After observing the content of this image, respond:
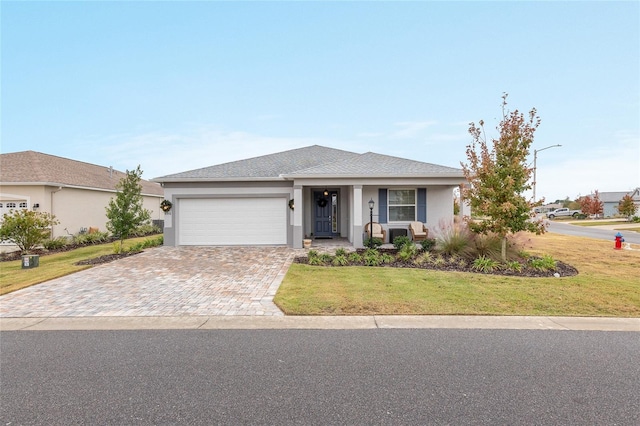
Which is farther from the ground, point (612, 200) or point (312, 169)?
point (312, 169)

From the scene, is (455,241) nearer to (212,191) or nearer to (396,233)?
(396,233)

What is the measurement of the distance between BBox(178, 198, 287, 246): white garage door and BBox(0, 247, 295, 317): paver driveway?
2.86 meters

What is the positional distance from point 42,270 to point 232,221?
6.63 m

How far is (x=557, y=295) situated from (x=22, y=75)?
68.8ft

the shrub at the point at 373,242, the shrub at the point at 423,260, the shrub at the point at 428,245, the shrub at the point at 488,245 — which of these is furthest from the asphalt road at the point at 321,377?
the shrub at the point at 373,242

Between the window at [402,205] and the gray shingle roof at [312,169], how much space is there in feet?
4.22

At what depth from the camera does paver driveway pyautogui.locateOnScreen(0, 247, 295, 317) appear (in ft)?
19.1

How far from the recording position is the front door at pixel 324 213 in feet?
53.2

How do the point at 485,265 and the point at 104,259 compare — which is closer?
the point at 485,265

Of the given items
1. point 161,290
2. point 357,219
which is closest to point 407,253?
point 357,219

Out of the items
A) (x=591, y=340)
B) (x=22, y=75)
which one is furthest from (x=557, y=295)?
(x=22, y=75)

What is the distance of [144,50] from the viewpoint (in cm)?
1414

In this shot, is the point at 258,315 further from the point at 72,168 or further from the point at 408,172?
the point at 72,168

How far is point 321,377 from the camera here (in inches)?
131
